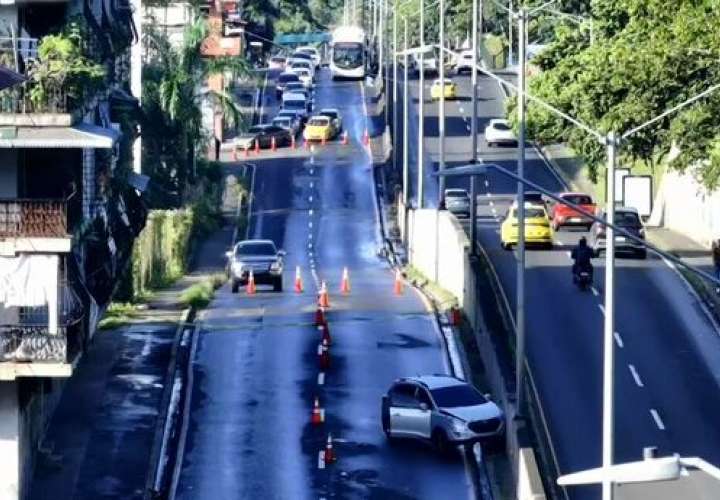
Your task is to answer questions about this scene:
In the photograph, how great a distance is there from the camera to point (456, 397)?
1951 inches

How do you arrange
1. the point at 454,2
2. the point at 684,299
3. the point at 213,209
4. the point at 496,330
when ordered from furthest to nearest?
the point at 454,2
the point at 213,209
the point at 684,299
the point at 496,330

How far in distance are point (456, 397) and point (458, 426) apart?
4.25ft

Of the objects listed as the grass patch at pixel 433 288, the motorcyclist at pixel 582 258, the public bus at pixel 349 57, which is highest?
the public bus at pixel 349 57

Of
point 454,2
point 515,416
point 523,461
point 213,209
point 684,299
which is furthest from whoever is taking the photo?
point 454,2

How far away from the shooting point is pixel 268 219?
9481 cm

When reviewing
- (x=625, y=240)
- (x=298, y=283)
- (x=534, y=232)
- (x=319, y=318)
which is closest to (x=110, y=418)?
(x=319, y=318)

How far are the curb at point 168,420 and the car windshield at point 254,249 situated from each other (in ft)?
38.1

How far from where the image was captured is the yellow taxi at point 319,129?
114 meters

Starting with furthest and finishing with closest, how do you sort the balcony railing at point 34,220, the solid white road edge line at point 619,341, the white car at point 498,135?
the white car at point 498,135 < the solid white road edge line at point 619,341 < the balcony railing at point 34,220

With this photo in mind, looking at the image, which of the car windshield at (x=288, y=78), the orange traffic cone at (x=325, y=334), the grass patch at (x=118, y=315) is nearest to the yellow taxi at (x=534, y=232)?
the orange traffic cone at (x=325, y=334)

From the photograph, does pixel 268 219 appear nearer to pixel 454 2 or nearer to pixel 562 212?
pixel 562 212

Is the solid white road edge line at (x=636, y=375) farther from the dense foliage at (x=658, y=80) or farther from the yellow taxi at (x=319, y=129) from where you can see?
the yellow taxi at (x=319, y=129)

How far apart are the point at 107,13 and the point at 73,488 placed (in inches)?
659

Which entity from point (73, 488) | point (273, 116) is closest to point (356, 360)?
point (73, 488)
